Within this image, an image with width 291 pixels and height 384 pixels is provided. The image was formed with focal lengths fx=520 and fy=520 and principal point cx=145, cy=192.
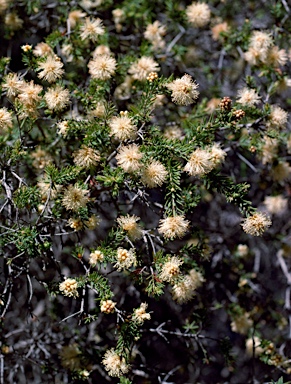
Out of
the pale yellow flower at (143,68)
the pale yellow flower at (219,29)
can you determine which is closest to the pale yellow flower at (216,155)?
the pale yellow flower at (143,68)

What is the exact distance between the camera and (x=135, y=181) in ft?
5.89

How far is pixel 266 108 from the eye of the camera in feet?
6.92

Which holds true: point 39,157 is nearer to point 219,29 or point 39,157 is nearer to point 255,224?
point 255,224

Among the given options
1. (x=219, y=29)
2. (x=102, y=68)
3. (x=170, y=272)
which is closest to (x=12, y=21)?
(x=102, y=68)

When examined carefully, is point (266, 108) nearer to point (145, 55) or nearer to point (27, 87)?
point (145, 55)

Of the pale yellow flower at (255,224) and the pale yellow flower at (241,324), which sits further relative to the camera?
the pale yellow flower at (241,324)

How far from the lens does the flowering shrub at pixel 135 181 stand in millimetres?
1834

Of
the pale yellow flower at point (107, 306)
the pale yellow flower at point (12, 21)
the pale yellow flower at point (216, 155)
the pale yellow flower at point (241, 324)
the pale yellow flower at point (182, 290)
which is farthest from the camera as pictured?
the pale yellow flower at point (241, 324)

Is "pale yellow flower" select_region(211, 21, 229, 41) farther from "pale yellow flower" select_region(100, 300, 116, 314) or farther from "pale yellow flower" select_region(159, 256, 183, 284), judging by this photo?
"pale yellow flower" select_region(100, 300, 116, 314)

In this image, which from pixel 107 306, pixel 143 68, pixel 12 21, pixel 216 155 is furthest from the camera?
pixel 12 21

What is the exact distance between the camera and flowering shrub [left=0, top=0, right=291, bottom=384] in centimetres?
183

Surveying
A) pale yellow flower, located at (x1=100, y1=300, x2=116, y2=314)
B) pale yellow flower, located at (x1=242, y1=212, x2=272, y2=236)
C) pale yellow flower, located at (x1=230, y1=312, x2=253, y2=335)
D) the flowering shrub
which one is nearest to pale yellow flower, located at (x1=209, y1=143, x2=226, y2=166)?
the flowering shrub

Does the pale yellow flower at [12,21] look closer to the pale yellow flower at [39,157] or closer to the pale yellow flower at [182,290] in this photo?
the pale yellow flower at [39,157]

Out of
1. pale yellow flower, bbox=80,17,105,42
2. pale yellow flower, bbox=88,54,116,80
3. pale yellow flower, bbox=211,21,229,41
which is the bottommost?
pale yellow flower, bbox=211,21,229,41
